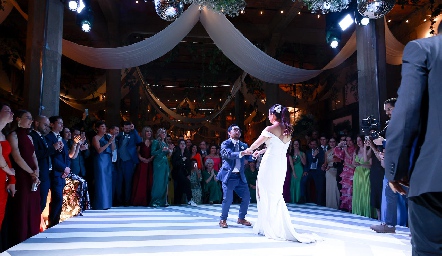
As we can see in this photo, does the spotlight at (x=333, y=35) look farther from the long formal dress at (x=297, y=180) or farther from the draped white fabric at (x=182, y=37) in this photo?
the long formal dress at (x=297, y=180)

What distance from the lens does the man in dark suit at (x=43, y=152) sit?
4.48 meters

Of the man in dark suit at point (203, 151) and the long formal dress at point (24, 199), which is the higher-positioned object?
the man in dark suit at point (203, 151)

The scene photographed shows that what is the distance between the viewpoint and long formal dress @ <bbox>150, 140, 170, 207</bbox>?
7.47 m

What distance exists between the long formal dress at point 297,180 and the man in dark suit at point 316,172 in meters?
0.09

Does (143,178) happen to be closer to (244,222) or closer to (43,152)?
(244,222)

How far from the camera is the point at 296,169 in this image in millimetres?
8477

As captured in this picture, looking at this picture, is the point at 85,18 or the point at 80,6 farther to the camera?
the point at 85,18

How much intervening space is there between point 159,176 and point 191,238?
3457mm

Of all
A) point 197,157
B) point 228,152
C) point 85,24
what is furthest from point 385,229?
point 85,24

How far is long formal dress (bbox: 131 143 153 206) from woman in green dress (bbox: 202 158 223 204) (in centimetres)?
128

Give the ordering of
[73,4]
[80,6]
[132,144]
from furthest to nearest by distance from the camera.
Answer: [132,144], [80,6], [73,4]

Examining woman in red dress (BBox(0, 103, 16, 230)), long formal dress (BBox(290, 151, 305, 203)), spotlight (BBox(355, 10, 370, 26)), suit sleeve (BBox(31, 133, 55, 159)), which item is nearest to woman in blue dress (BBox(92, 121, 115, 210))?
suit sleeve (BBox(31, 133, 55, 159))

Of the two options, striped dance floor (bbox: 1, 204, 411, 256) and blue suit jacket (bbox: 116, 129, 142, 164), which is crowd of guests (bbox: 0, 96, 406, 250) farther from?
striped dance floor (bbox: 1, 204, 411, 256)

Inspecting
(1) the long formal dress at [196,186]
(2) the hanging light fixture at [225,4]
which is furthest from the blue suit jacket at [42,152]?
(1) the long formal dress at [196,186]
